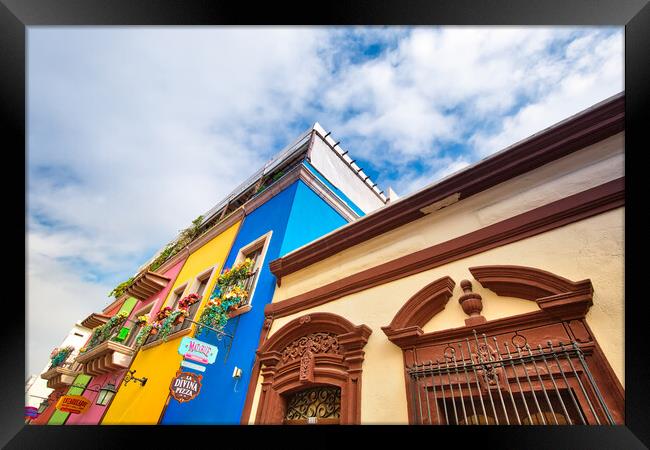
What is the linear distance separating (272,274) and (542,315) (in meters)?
4.91

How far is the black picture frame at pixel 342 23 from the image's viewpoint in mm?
1643

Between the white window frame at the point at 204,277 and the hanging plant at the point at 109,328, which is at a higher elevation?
the white window frame at the point at 204,277

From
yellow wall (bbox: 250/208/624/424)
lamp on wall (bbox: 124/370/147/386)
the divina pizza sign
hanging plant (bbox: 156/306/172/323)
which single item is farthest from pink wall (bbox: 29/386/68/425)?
yellow wall (bbox: 250/208/624/424)

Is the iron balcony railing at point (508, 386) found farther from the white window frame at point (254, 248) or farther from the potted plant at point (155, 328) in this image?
the potted plant at point (155, 328)

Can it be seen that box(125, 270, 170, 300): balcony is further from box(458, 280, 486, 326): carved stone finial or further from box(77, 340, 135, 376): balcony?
box(458, 280, 486, 326): carved stone finial

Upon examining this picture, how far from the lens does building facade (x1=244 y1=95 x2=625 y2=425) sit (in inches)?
118

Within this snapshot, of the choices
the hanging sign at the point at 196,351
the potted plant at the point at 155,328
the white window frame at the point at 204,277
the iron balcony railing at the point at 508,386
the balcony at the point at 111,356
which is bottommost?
the iron balcony railing at the point at 508,386

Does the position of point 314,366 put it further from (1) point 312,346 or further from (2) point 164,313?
(2) point 164,313

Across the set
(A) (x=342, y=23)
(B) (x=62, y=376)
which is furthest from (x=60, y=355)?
(A) (x=342, y=23)

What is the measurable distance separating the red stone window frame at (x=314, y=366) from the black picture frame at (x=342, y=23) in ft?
8.63

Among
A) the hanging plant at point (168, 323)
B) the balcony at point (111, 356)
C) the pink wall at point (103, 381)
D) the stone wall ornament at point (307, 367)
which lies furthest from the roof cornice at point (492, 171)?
the pink wall at point (103, 381)

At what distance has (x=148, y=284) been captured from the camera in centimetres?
1200

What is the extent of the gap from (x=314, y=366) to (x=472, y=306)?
246cm
